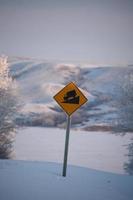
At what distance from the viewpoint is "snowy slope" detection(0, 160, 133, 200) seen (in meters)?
6.37

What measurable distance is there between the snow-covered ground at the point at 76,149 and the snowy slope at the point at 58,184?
27.7 feet

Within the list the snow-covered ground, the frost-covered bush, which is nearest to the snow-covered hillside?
the snow-covered ground

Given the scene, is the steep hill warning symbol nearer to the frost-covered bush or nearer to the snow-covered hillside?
the frost-covered bush

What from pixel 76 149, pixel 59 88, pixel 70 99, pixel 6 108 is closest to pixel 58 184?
pixel 70 99

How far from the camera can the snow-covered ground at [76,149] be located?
18.7 metres

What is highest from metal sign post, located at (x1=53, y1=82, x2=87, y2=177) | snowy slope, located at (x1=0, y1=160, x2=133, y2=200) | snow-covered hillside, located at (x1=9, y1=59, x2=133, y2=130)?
snow-covered hillside, located at (x1=9, y1=59, x2=133, y2=130)

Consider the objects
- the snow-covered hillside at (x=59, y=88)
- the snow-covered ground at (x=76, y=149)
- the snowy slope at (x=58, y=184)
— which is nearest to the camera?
the snowy slope at (x=58, y=184)

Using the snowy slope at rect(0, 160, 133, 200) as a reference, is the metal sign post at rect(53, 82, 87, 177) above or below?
above

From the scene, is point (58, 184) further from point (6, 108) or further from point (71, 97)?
point (6, 108)

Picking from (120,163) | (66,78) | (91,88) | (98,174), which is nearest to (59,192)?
(98,174)

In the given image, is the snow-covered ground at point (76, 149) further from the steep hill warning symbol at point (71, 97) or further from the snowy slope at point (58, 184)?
the steep hill warning symbol at point (71, 97)

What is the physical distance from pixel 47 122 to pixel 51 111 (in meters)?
1.37

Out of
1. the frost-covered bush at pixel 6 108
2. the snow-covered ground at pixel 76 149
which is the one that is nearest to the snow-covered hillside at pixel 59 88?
the snow-covered ground at pixel 76 149

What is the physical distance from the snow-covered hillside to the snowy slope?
17.3 m
